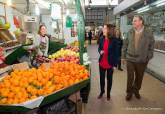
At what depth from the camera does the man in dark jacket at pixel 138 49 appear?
224 inches

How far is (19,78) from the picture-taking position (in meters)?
3.33

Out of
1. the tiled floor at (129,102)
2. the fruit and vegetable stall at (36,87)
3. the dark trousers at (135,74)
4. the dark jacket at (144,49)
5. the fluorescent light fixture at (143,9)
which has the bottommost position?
the tiled floor at (129,102)

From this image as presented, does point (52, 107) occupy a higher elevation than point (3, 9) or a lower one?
lower

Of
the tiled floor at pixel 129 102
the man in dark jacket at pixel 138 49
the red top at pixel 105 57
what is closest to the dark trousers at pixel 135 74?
the man in dark jacket at pixel 138 49

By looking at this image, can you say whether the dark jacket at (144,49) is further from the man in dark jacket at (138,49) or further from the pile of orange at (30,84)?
the pile of orange at (30,84)

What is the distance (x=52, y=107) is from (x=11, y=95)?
481 mm

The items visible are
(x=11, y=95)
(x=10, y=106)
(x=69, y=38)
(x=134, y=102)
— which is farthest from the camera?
(x=69, y=38)

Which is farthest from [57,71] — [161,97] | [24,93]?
[161,97]

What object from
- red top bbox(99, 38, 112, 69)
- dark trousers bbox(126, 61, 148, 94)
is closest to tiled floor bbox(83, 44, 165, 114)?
dark trousers bbox(126, 61, 148, 94)

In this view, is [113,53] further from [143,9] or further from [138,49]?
[143,9]

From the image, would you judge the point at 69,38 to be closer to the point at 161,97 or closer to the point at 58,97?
the point at 161,97

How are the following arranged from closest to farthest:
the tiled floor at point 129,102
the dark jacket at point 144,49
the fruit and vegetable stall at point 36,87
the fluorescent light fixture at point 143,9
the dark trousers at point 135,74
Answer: the fruit and vegetable stall at point 36,87, the tiled floor at point 129,102, the dark jacket at point 144,49, the dark trousers at point 135,74, the fluorescent light fixture at point 143,9

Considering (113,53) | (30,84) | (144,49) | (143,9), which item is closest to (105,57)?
(113,53)

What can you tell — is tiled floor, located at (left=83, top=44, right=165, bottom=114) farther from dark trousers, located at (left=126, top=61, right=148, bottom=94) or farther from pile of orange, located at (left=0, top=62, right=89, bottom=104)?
pile of orange, located at (left=0, top=62, right=89, bottom=104)
